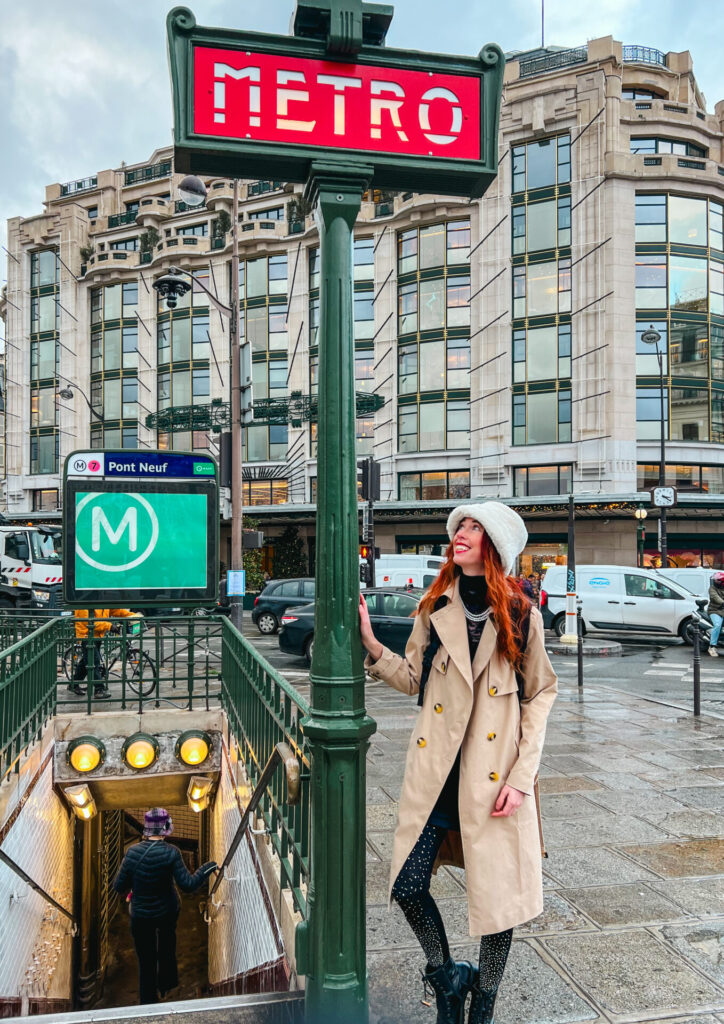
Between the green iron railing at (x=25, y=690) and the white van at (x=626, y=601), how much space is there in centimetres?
1404

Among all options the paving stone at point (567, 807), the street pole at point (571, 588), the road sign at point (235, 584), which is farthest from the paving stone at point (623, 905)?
the street pole at point (571, 588)

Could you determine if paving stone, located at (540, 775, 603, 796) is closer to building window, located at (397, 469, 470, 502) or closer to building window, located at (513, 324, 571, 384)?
building window, located at (397, 469, 470, 502)

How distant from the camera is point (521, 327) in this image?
34062 mm

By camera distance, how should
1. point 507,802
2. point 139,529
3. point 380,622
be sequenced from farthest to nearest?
point 380,622, point 139,529, point 507,802

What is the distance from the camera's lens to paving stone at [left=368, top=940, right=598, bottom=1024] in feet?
9.62

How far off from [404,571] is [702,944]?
62.7 feet

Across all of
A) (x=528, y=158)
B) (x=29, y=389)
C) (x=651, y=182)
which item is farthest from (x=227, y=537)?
(x=651, y=182)

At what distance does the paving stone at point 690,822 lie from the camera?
16.8 ft

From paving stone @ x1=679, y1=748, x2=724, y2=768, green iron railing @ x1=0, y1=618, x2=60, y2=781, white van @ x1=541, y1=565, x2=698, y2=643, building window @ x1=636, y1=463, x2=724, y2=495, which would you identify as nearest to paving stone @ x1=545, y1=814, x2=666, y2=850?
paving stone @ x1=679, y1=748, x2=724, y2=768

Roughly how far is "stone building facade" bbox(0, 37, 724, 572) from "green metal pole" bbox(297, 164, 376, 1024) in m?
29.6

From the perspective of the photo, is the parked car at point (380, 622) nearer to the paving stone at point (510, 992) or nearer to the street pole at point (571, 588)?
the street pole at point (571, 588)

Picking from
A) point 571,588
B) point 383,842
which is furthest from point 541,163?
point 383,842

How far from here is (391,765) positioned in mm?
6973

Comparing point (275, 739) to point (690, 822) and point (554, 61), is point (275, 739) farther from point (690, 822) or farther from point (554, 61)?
point (554, 61)
